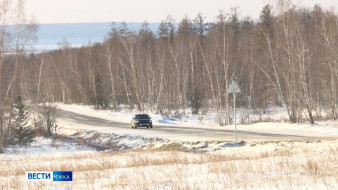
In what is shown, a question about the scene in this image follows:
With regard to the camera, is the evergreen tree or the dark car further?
the evergreen tree

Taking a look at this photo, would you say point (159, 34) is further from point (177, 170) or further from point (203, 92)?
point (177, 170)

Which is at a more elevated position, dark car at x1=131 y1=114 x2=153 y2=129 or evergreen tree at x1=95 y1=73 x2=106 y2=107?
evergreen tree at x1=95 y1=73 x2=106 y2=107

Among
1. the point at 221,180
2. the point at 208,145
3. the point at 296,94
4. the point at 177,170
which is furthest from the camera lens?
the point at 296,94

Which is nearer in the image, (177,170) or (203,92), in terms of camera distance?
(177,170)

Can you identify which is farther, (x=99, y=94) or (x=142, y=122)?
(x=99, y=94)

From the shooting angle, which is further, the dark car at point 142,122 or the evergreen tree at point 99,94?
the evergreen tree at point 99,94

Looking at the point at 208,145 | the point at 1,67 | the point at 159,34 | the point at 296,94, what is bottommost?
the point at 208,145

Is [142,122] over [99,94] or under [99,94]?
under

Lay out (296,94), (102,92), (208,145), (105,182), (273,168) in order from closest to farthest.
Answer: (105,182), (273,168), (208,145), (296,94), (102,92)

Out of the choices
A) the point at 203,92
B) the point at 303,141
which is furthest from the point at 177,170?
the point at 203,92

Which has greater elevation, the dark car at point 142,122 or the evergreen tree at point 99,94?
the evergreen tree at point 99,94

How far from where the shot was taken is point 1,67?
31.3 m

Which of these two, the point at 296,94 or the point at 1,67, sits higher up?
the point at 1,67

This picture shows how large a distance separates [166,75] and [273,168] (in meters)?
54.8
